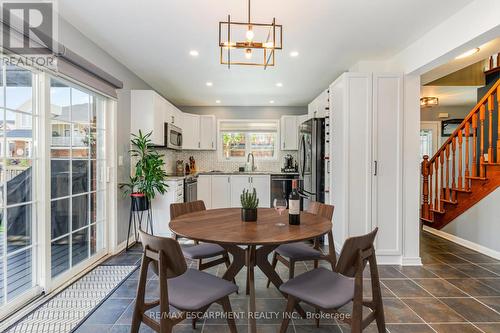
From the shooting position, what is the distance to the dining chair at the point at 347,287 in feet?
4.44

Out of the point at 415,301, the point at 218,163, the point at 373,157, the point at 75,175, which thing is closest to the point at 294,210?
the point at 415,301

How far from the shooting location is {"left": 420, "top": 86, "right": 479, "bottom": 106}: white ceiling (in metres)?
4.73

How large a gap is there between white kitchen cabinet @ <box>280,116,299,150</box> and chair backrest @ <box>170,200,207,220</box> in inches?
138

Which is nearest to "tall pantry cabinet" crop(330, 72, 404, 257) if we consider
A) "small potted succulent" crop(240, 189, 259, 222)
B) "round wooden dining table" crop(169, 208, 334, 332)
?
"round wooden dining table" crop(169, 208, 334, 332)

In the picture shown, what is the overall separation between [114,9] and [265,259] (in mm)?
2436

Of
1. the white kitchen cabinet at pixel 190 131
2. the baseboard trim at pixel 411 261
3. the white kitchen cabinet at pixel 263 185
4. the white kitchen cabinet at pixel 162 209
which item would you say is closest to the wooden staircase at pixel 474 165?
the baseboard trim at pixel 411 261

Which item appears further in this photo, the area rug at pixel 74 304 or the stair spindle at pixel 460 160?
the stair spindle at pixel 460 160

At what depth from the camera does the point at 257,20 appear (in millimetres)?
2387

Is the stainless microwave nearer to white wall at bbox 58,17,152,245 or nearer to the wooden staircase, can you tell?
white wall at bbox 58,17,152,245

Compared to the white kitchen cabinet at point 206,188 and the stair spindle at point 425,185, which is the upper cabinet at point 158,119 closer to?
the white kitchen cabinet at point 206,188

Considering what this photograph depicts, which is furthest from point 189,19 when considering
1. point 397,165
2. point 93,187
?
point 397,165

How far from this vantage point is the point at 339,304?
1.39 m

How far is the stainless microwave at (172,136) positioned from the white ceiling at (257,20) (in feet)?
2.74

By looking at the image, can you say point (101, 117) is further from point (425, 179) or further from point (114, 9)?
point (425, 179)
